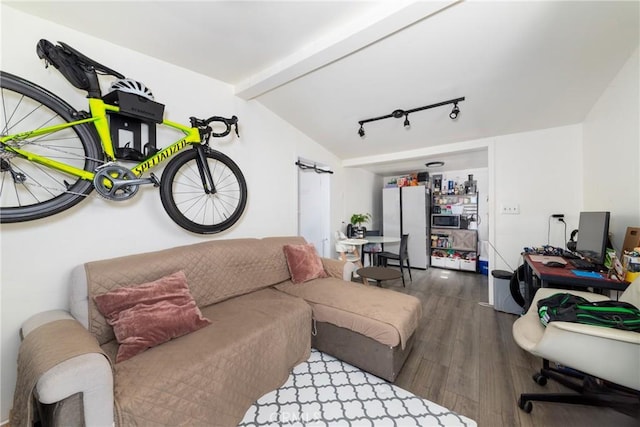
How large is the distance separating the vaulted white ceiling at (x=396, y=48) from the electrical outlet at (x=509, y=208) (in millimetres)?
952

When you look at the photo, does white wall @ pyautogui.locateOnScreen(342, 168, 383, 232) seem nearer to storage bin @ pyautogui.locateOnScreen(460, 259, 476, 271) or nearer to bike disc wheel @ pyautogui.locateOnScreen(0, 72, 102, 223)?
storage bin @ pyautogui.locateOnScreen(460, 259, 476, 271)

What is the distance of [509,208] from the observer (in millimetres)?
3012

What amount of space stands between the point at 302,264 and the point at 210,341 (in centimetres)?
121

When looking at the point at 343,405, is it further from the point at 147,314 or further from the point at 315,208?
the point at 315,208

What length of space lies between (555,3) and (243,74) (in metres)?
2.33

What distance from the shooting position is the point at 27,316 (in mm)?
1401

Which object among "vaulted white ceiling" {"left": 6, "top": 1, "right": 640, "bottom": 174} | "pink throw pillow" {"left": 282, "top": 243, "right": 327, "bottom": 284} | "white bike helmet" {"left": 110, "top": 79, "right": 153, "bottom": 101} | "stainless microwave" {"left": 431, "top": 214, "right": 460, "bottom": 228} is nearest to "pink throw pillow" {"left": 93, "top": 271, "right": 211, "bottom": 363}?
"pink throw pillow" {"left": 282, "top": 243, "right": 327, "bottom": 284}

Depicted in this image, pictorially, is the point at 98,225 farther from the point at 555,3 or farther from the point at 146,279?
the point at 555,3

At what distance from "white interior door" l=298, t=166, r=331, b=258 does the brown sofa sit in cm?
110

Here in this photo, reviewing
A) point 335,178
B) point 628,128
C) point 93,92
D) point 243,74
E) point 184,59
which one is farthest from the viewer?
point 335,178

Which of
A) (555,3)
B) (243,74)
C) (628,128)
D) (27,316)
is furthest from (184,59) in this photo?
(628,128)

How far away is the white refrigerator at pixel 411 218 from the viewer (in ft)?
15.9

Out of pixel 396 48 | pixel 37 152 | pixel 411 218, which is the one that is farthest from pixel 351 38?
pixel 411 218

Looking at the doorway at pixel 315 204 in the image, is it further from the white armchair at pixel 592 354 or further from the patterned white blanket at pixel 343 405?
the white armchair at pixel 592 354
